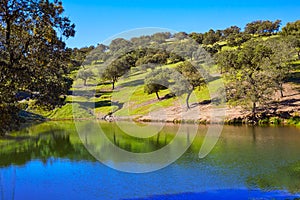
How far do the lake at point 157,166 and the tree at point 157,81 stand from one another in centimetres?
3922

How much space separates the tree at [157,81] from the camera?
97.1 meters

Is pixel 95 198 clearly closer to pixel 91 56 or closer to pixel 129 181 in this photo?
pixel 129 181

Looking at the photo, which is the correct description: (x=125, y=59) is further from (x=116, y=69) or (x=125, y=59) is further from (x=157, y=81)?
(x=157, y=81)

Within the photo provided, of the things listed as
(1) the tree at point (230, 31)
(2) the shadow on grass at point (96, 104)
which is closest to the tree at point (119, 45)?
(2) the shadow on grass at point (96, 104)

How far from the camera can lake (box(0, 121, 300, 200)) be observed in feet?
89.2

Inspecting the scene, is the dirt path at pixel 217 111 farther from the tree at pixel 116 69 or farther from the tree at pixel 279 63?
the tree at pixel 116 69

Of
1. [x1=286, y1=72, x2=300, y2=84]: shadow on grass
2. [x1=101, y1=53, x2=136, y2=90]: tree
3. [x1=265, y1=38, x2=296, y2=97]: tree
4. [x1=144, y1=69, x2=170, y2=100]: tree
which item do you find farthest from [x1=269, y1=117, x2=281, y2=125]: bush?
[x1=101, y1=53, x2=136, y2=90]: tree

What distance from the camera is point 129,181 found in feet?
101

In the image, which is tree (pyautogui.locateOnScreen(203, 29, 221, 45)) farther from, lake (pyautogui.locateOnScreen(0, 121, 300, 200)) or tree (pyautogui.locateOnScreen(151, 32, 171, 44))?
lake (pyautogui.locateOnScreen(0, 121, 300, 200))

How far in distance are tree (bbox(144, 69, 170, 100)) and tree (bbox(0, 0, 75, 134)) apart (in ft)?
248

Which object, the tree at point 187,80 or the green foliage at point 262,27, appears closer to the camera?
the tree at point 187,80

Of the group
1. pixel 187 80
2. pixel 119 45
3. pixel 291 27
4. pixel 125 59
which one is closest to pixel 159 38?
pixel 119 45

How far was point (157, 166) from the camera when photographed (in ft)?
121

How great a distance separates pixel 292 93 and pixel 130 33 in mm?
55171
